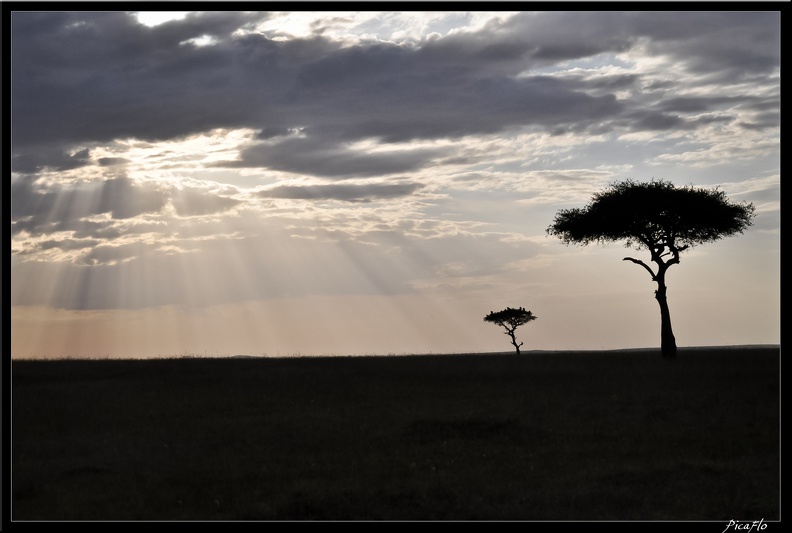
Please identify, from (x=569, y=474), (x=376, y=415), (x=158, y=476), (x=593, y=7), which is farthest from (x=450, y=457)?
(x=593, y=7)

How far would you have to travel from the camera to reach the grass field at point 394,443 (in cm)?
2209

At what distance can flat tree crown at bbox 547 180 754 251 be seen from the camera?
172 ft

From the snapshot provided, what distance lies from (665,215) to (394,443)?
102 feet

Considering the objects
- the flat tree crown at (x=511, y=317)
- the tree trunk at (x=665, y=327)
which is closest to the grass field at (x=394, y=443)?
the tree trunk at (x=665, y=327)

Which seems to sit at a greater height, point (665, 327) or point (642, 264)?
point (642, 264)

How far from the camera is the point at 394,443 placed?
28.3 m

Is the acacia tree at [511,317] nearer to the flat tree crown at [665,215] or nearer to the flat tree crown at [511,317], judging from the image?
the flat tree crown at [511,317]

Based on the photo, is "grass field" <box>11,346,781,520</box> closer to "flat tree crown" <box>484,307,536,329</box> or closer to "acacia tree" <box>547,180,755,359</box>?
"acacia tree" <box>547,180,755,359</box>

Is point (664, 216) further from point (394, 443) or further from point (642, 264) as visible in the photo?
point (394, 443)

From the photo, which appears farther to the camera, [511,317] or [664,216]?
[511,317]

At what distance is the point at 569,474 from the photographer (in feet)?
81.5

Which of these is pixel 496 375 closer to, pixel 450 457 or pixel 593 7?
pixel 450 457

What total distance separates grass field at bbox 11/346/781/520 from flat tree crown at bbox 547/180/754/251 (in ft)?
37.7

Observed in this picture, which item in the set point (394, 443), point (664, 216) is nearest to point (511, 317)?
point (664, 216)
